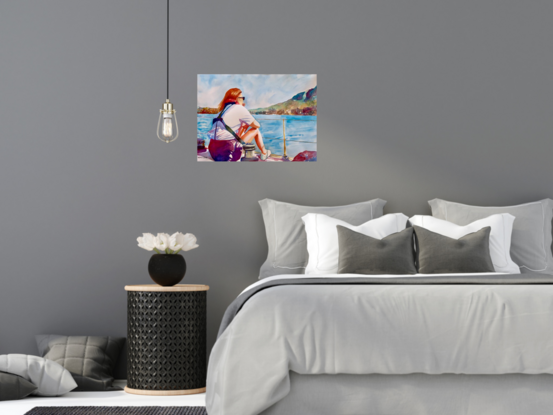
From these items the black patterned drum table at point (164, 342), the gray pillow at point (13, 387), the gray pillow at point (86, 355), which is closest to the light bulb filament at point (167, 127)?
the black patterned drum table at point (164, 342)

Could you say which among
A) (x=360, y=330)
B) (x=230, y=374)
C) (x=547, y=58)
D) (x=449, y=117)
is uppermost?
(x=547, y=58)

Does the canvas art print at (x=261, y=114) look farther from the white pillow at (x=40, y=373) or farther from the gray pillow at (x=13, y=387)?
the gray pillow at (x=13, y=387)

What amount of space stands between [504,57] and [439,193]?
1094 millimetres

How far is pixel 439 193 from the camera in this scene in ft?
13.2

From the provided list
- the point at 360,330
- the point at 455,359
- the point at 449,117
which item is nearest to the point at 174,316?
the point at 360,330

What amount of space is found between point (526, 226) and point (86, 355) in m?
2.97

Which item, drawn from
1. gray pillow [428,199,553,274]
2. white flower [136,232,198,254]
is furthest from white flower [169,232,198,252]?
gray pillow [428,199,553,274]

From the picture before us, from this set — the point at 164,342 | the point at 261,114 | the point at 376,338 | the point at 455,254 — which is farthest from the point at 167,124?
the point at 376,338

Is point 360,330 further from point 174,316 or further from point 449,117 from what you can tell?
point 449,117

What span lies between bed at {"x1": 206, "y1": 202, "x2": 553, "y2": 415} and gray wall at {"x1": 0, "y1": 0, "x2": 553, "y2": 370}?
5.78ft

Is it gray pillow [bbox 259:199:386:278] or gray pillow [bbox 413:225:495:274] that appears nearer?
gray pillow [bbox 413:225:495:274]

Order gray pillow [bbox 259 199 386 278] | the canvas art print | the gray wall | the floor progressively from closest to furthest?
the floor → gray pillow [bbox 259 199 386 278] → the gray wall → the canvas art print

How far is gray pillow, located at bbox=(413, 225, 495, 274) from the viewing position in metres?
3.33

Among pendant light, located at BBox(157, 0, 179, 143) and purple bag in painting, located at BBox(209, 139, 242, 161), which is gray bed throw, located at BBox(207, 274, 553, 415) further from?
purple bag in painting, located at BBox(209, 139, 242, 161)
